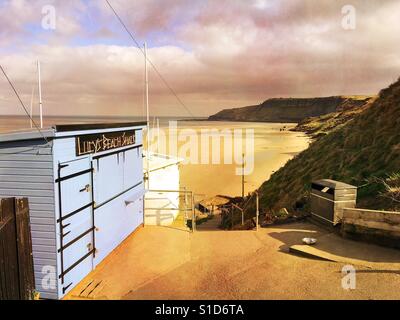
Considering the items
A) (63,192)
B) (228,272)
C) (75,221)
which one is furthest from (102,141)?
(228,272)

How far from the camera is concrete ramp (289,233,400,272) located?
29.0 ft

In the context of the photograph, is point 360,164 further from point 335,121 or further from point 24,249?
point 335,121

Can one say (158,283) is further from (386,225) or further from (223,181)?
(223,181)

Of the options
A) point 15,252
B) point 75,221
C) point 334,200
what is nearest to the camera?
point 15,252

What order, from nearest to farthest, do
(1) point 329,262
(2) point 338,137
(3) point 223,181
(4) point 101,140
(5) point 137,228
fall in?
(1) point 329,262, (4) point 101,140, (5) point 137,228, (2) point 338,137, (3) point 223,181

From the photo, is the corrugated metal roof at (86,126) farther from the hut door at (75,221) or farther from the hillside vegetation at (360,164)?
the hillside vegetation at (360,164)

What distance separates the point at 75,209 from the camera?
335 inches

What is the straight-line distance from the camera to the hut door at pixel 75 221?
7.93 m

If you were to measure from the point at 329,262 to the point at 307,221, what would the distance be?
3.84 metres

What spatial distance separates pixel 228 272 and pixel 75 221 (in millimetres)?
4076

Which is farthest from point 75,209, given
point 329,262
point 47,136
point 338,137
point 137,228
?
point 338,137

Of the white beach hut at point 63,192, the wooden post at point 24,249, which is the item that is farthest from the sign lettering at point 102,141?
the wooden post at point 24,249

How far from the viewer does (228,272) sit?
9.06 meters

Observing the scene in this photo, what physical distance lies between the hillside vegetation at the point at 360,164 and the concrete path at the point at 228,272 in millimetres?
2943
